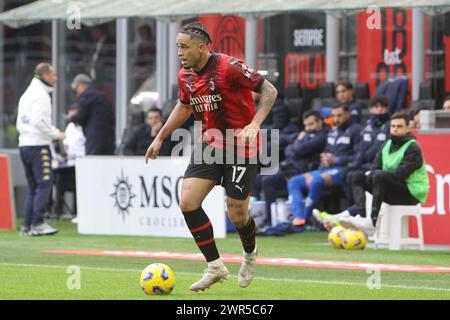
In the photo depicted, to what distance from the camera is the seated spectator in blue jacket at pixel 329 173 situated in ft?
60.6

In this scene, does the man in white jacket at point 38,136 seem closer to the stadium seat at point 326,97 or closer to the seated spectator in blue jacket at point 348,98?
the seated spectator in blue jacket at point 348,98

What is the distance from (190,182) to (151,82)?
14.4 metres

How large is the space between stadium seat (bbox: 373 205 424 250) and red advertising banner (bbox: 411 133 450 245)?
0.55 ft

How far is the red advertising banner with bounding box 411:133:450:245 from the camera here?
623 inches

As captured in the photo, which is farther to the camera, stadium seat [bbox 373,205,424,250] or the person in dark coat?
the person in dark coat

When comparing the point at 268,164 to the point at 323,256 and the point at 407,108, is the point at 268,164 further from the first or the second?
the point at 323,256

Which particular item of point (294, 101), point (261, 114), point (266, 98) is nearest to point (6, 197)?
point (294, 101)

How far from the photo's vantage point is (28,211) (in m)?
18.3

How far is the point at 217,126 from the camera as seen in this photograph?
10.9m

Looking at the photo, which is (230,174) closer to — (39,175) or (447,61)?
(39,175)

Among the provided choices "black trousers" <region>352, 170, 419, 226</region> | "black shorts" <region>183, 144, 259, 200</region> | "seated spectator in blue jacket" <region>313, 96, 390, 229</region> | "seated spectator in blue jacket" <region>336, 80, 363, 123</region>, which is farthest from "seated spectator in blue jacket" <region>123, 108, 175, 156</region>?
"black shorts" <region>183, 144, 259, 200</region>

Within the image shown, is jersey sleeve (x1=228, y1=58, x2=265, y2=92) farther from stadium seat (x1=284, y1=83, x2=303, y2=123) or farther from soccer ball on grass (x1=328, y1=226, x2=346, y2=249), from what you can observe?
stadium seat (x1=284, y1=83, x2=303, y2=123)

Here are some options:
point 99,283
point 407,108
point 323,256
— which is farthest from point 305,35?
point 99,283

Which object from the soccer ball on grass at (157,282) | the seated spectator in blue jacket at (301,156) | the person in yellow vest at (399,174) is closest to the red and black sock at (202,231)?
the soccer ball on grass at (157,282)
